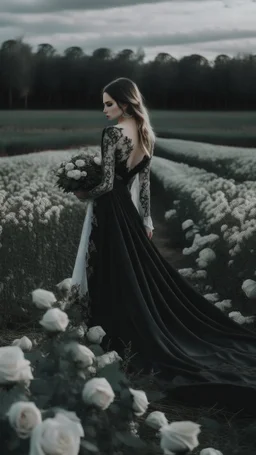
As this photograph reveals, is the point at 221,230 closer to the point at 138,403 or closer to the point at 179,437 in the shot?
the point at 138,403

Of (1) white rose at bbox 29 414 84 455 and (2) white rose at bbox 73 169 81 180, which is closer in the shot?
(1) white rose at bbox 29 414 84 455

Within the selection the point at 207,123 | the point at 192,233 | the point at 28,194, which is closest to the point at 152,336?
the point at 28,194

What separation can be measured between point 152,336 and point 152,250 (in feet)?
2.00

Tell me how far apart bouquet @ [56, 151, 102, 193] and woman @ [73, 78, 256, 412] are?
69mm

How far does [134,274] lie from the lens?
5.31 metres

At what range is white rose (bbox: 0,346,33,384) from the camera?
2473 mm

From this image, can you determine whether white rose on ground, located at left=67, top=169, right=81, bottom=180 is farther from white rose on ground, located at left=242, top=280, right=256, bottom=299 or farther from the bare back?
white rose on ground, located at left=242, top=280, right=256, bottom=299

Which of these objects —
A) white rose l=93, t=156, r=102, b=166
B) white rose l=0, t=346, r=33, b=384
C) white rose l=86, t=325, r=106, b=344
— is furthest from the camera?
white rose l=93, t=156, r=102, b=166

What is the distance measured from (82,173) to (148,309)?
96 cm

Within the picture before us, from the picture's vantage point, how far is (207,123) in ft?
54.7

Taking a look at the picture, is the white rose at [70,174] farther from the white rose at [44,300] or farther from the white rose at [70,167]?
the white rose at [44,300]

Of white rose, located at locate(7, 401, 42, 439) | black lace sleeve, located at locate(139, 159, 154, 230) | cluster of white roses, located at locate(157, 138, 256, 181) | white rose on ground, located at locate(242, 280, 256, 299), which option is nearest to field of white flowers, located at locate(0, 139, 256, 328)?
white rose on ground, located at locate(242, 280, 256, 299)

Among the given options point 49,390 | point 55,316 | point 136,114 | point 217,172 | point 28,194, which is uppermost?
point 136,114

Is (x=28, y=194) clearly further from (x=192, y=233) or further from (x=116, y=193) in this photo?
(x=116, y=193)
